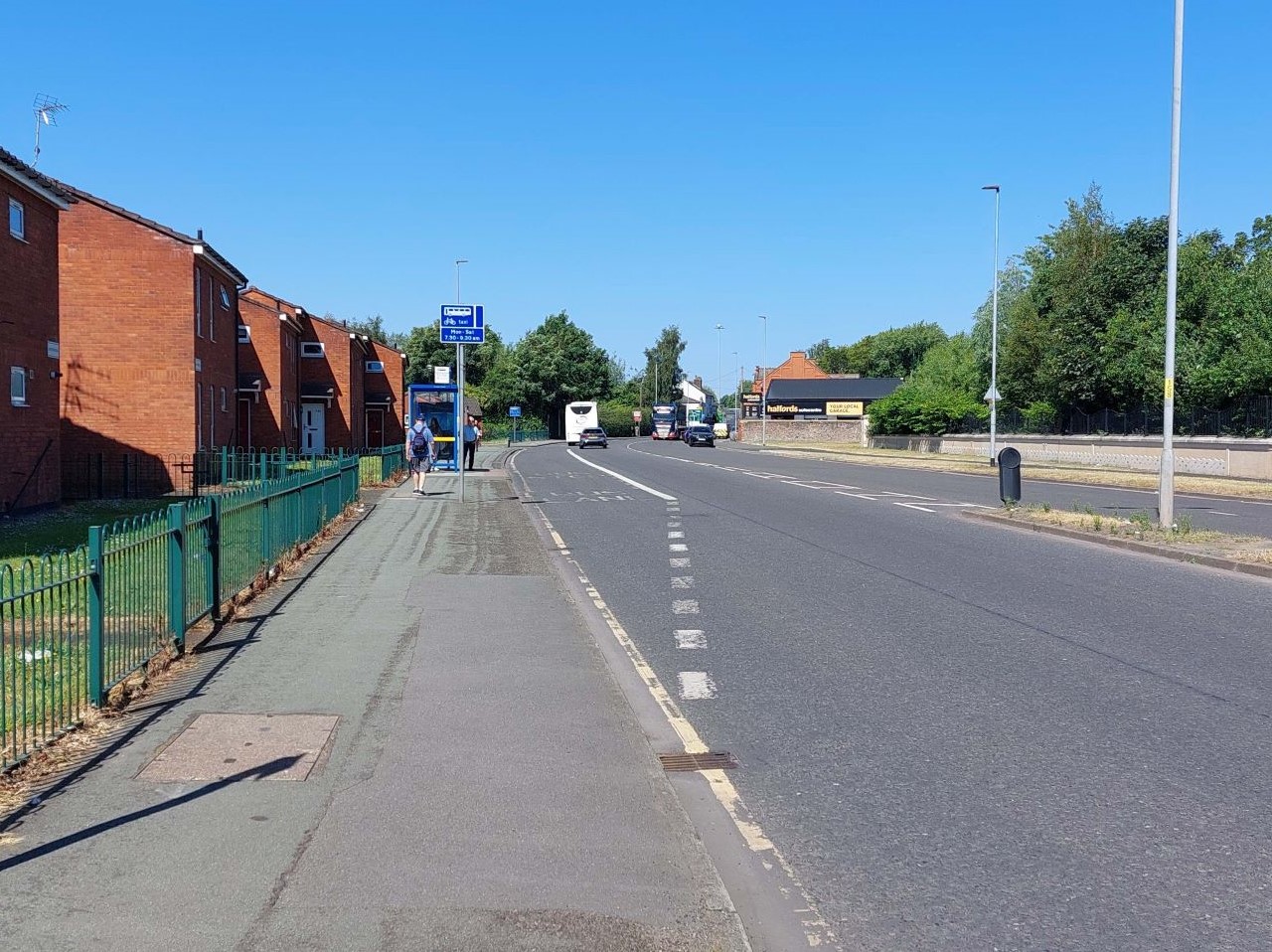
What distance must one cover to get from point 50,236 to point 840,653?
61.2 ft

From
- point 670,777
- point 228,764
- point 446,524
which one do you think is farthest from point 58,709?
point 446,524

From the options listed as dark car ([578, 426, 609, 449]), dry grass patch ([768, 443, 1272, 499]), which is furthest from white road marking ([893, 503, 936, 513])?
dark car ([578, 426, 609, 449])

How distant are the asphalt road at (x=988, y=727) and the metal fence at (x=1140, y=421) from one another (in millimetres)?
24370

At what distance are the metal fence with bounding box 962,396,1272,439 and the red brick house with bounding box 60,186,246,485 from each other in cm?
3110

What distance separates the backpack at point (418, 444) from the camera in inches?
1037

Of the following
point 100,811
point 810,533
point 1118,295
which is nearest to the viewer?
point 100,811

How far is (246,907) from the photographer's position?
4.24 metres

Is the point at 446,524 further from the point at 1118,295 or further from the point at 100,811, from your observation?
the point at 1118,295

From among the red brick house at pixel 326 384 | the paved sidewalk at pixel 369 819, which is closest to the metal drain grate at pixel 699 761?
the paved sidewalk at pixel 369 819

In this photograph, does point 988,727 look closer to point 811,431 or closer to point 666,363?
point 811,431

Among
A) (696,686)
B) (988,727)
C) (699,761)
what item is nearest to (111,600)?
(699,761)

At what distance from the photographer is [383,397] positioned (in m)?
61.5

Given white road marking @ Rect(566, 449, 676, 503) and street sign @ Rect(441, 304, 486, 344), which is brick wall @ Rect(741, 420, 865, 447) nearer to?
white road marking @ Rect(566, 449, 676, 503)

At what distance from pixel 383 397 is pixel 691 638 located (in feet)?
175
